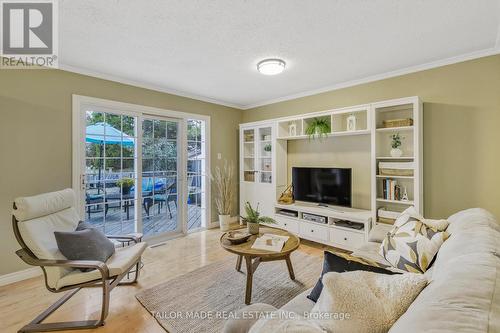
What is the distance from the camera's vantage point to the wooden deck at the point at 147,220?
3352 millimetres

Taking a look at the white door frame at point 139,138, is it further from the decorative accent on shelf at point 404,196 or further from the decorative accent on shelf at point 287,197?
the decorative accent on shelf at point 404,196

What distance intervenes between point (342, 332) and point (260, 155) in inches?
149

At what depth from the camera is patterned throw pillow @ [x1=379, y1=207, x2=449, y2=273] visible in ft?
5.70

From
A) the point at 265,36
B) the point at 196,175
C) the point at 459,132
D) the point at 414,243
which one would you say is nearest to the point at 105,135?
the point at 196,175

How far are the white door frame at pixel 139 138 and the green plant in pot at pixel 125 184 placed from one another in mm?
110

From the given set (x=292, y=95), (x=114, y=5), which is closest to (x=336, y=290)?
(x=114, y=5)

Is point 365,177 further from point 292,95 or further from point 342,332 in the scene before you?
point 342,332

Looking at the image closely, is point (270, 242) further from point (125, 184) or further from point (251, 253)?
point (125, 184)

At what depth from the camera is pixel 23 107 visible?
2.63 m

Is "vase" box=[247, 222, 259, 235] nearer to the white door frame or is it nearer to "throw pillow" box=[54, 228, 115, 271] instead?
"throw pillow" box=[54, 228, 115, 271]

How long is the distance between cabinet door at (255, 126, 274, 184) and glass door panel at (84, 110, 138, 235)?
2128 mm

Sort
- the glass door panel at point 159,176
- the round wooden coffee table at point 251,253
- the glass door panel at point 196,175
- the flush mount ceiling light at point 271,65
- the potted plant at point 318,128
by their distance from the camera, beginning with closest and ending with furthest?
the round wooden coffee table at point 251,253
the flush mount ceiling light at point 271,65
the potted plant at point 318,128
the glass door panel at point 159,176
the glass door panel at point 196,175

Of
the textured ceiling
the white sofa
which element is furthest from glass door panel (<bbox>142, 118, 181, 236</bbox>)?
the white sofa

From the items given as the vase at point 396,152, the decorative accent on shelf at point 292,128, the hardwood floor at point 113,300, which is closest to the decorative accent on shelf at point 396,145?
the vase at point 396,152
